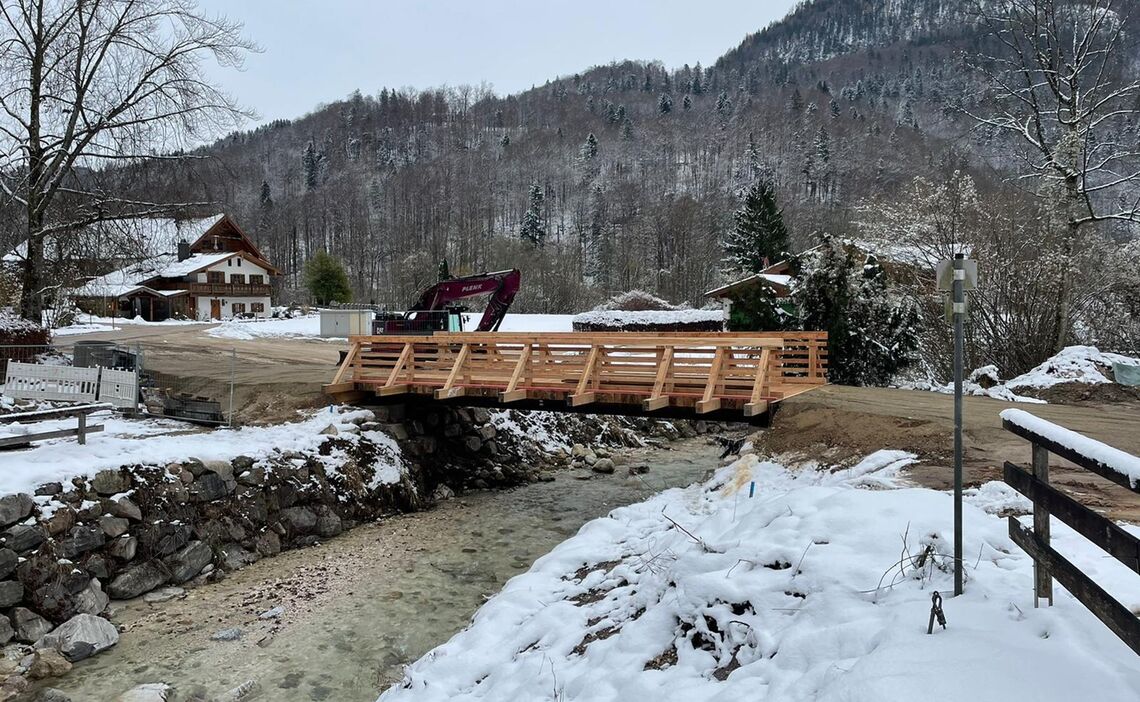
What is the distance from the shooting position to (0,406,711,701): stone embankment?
7516 millimetres

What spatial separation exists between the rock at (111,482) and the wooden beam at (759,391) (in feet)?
29.9

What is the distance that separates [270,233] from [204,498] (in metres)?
98.0

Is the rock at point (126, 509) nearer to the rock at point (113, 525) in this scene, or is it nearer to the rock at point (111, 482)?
the rock at point (113, 525)

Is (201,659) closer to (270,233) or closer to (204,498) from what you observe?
(204,498)

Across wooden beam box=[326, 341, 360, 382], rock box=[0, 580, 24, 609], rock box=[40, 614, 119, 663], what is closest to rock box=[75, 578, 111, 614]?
rock box=[40, 614, 119, 663]

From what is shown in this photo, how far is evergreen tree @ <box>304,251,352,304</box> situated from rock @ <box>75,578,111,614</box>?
176ft

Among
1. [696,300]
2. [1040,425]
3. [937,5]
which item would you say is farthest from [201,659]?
[937,5]

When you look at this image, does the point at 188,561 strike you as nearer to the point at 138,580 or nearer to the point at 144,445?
the point at 138,580

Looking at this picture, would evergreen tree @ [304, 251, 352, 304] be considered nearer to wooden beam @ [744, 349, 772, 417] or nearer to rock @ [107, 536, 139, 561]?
rock @ [107, 536, 139, 561]

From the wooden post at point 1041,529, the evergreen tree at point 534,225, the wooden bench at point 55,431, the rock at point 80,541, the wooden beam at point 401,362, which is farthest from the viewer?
the evergreen tree at point 534,225

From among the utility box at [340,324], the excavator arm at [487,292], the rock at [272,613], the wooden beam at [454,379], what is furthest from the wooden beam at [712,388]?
the utility box at [340,324]

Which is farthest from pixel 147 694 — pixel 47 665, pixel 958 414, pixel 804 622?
pixel 958 414

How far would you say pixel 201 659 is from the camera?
720 centimetres

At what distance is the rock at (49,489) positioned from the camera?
832cm
